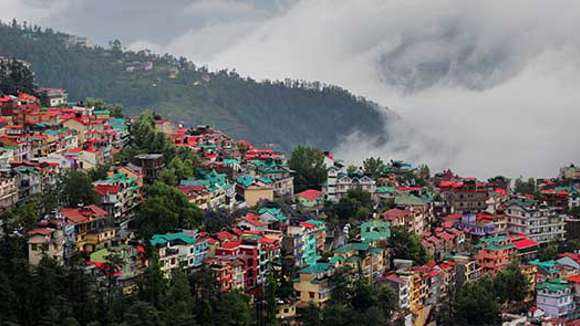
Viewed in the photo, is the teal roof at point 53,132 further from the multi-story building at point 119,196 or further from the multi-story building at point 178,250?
the multi-story building at point 178,250

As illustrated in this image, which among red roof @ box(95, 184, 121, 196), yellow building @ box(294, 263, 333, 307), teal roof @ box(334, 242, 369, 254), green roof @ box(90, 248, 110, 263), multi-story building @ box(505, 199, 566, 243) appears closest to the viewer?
green roof @ box(90, 248, 110, 263)

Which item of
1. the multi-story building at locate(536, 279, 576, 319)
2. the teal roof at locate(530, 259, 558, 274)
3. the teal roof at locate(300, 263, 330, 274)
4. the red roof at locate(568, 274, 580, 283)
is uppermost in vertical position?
the teal roof at locate(300, 263, 330, 274)

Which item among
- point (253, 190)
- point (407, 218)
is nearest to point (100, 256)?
point (253, 190)

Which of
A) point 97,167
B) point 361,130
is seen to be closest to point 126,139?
point 97,167

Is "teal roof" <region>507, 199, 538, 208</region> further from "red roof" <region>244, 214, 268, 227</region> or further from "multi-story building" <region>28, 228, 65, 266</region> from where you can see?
"multi-story building" <region>28, 228, 65, 266</region>

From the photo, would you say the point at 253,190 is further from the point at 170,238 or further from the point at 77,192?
the point at 170,238

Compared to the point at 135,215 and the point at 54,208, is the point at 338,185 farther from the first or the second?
the point at 54,208

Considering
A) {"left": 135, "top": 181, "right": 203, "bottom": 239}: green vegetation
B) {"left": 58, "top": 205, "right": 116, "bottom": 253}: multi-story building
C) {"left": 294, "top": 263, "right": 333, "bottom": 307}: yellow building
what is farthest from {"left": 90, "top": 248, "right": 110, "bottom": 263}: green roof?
{"left": 294, "top": 263, "right": 333, "bottom": 307}: yellow building

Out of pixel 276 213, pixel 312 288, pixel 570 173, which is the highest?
pixel 570 173
